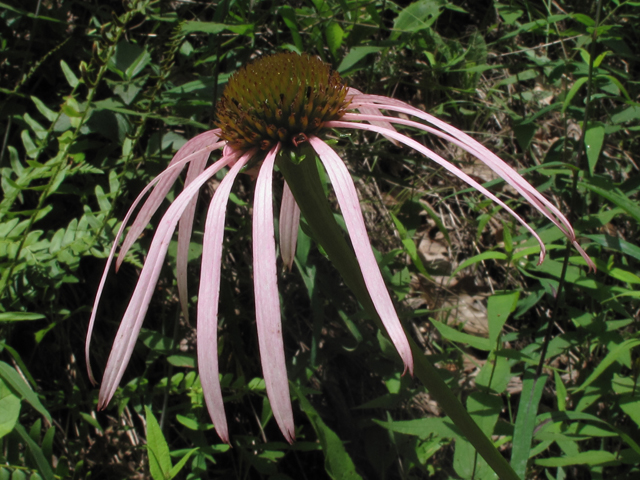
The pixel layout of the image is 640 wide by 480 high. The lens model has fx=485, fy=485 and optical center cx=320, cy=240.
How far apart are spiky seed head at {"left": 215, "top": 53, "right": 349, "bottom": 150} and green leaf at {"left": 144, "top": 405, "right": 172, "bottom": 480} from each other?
1.63ft

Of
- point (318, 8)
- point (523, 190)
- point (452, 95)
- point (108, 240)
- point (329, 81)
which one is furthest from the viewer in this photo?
point (452, 95)

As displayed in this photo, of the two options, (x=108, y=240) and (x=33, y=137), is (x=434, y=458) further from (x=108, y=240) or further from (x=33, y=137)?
(x=33, y=137)

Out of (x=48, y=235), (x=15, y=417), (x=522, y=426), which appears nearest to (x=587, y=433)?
(x=522, y=426)

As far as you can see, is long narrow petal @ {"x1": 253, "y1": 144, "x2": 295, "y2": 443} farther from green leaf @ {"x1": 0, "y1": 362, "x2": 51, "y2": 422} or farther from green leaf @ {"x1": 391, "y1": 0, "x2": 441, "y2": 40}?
green leaf @ {"x1": 391, "y1": 0, "x2": 441, "y2": 40}

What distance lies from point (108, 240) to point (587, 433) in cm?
103

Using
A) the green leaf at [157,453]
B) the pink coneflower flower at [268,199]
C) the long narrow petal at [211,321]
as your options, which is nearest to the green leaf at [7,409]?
the green leaf at [157,453]

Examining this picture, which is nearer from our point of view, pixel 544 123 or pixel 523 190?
pixel 523 190

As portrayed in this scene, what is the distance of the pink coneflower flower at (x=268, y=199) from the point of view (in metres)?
0.40

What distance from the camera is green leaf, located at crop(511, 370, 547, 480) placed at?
0.79 meters

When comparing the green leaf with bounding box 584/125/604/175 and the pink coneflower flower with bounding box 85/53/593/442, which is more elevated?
the pink coneflower flower with bounding box 85/53/593/442

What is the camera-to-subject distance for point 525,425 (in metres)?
0.83

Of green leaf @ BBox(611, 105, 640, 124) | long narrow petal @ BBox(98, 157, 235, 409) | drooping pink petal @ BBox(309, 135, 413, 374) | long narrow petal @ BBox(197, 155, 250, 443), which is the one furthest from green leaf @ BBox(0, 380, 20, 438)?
green leaf @ BBox(611, 105, 640, 124)

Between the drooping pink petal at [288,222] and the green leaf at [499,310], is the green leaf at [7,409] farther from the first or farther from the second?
the green leaf at [499,310]

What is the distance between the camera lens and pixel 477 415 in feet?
2.77
